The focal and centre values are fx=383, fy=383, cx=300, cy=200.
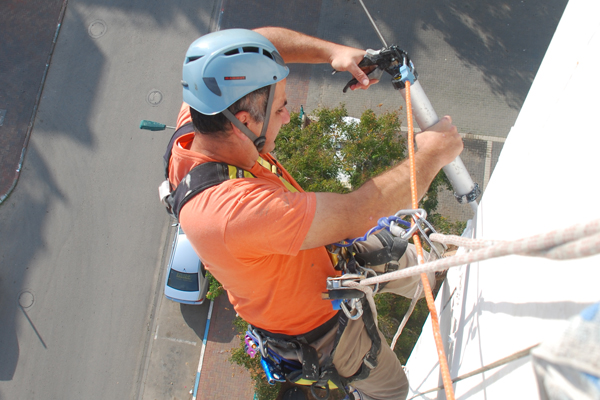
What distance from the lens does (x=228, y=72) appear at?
7.30 ft

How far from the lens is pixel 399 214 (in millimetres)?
1805

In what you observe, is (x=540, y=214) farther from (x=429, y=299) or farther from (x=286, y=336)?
(x=286, y=336)

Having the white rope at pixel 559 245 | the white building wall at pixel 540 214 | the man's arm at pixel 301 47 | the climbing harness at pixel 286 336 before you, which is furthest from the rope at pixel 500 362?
the man's arm at pixel 301 47

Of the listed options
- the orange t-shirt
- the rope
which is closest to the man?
the orange t-shirt

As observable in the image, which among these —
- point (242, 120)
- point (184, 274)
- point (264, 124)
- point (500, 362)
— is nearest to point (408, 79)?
point (264, 124)

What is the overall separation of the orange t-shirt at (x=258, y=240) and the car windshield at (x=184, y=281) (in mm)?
6266

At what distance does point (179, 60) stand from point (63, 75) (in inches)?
135

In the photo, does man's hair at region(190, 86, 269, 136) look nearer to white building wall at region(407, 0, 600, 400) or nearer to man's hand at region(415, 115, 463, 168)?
man's hand at region(415, 115, 463, 168)

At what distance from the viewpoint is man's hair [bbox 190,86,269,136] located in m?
2.26

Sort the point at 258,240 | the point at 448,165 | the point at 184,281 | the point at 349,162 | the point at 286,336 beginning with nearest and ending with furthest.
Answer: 1. the point at 258,240
2. the point at 448,165
3. the point at 286,336
4. the point at 349,162
5. the point at 184,281

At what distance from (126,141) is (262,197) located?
31.2 ft

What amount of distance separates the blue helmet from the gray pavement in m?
7.06

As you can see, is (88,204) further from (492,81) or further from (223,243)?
(492,81)

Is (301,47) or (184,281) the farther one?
(184,281)
